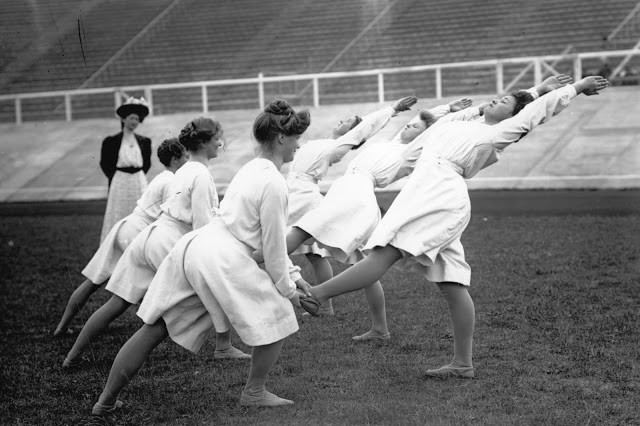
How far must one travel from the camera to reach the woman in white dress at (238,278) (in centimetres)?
510

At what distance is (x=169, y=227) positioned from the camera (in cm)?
655

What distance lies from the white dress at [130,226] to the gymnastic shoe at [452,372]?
2421mm

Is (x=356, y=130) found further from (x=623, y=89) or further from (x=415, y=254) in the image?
(x=623, y=89)

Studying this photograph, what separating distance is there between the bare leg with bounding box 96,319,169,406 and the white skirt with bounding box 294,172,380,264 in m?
1.68

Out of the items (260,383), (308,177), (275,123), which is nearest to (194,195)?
(275,123)

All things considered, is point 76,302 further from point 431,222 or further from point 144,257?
point 431,222

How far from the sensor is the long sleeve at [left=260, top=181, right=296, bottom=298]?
5.09 m

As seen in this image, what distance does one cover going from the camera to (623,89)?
22172mm

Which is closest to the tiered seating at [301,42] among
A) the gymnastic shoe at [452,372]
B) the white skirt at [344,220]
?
the white skirt at [344,220]

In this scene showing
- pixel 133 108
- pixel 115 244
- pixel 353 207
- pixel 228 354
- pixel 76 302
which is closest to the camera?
pixel 353 207

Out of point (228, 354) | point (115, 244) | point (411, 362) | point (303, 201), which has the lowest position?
point (228, 354)

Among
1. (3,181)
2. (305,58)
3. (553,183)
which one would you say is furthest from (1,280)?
(305,58)

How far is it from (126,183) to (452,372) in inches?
183

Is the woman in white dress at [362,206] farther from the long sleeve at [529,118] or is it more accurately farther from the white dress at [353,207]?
the long sleeve at [529,118]
